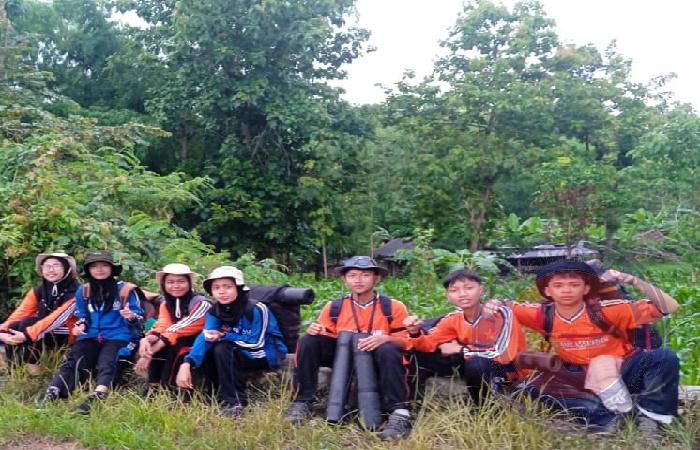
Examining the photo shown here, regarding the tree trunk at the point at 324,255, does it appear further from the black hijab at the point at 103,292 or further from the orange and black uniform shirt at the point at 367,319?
the orange and black uniform shirt at the point at 367,319

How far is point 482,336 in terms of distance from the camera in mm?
4324

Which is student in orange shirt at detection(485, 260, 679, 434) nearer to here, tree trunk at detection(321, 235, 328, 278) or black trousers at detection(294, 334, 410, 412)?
black trousers at detection(294, 334, 410, 412)

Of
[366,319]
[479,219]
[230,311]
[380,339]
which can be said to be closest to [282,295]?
[230,311]

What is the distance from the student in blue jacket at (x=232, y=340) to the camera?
470cm

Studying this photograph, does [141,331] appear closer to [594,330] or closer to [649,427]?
[594,330]

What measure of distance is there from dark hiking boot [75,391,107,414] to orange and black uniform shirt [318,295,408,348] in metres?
1.60

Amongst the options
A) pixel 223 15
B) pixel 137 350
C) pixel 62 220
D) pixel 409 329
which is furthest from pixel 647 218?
pixel 223 15

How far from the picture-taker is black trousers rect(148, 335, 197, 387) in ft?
16.2

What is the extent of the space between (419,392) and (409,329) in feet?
1.68

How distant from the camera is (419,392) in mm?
4652

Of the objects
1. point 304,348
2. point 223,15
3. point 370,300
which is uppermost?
point 223,15

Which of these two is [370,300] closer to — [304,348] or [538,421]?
[304,348]

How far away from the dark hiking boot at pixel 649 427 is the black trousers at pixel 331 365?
1325mm

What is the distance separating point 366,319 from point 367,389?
499mm
